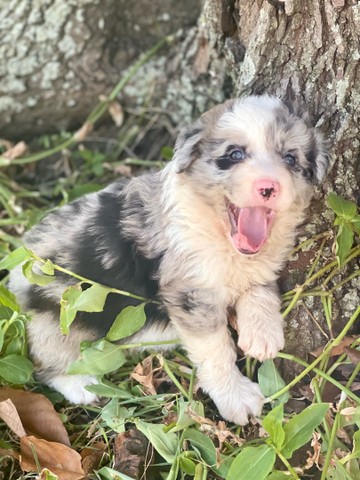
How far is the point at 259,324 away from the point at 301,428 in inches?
21.7

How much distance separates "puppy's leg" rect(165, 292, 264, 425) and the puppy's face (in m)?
0.33

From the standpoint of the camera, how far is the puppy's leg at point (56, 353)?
3295 millimetres

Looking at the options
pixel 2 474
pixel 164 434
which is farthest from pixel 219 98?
pixel 2 474

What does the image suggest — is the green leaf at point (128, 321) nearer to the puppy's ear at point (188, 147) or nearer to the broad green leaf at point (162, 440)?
Result: the broad green leaf at point (162, 440)

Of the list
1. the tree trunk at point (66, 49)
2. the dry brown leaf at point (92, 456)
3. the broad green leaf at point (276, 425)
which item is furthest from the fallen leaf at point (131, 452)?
the tree trunk at point (66, 49)

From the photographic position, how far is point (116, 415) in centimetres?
310

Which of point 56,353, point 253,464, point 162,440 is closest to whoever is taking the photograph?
point 253,464

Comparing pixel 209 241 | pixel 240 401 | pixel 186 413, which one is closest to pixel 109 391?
pixel 186 413

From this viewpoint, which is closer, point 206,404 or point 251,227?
point 251,227

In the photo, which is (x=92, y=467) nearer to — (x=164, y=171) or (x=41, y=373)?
(x=41, y=373)

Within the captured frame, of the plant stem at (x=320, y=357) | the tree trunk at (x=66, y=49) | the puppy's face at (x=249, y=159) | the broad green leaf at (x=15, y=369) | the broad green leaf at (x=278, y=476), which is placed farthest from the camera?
Answer: the tree trunk at (x=66, y=49)

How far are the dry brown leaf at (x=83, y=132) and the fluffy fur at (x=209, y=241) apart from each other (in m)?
1.56

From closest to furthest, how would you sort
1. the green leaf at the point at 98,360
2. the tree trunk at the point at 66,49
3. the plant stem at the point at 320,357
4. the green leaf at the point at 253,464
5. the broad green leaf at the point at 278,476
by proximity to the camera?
1. the green leaf at the point at 253,464
2. the broad green leaf at the point at 278,476
3. the plant stem at the point at 320,357
4. the green leaf at the point at 98,360
5. the tree trunk at the point at 66,49

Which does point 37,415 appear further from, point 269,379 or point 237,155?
point 237,155
